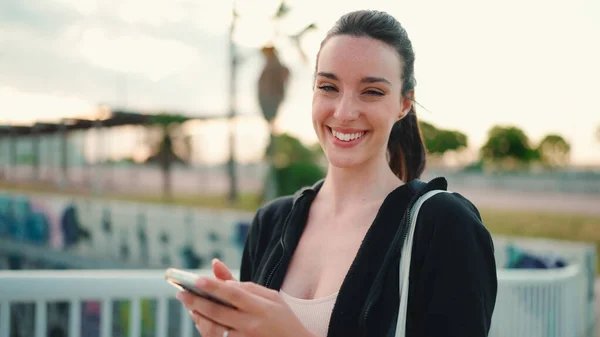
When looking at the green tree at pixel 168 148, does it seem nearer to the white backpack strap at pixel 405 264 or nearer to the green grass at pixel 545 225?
the green grass at pixel 545 225

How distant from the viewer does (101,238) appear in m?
12.5

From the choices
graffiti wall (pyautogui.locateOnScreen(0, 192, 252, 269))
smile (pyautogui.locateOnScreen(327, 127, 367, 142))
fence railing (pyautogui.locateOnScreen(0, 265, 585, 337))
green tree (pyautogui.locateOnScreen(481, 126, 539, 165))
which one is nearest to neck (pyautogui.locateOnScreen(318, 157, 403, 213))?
smile (pyautogui.locateOnScreen(327, 127, 367, 142))

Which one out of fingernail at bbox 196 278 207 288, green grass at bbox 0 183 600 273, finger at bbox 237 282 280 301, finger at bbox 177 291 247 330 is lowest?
green grass at bbox 0 183 600 273

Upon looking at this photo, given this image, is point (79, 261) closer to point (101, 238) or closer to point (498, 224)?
point (101, 238)

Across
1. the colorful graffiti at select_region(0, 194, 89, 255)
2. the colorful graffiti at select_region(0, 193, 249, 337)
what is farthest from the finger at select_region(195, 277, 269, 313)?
the colorful graffiti at select_region(0, 194, 89, 255)

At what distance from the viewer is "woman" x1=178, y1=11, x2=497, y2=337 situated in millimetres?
1099

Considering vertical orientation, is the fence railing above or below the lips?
below

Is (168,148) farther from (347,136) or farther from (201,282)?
(201,282)

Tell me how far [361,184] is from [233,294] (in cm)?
59

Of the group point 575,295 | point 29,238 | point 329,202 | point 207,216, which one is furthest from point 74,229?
point 329,202

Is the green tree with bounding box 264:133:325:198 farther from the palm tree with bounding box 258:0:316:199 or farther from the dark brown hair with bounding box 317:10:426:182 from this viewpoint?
the dark brown hair with bounding box 317:10:426:182

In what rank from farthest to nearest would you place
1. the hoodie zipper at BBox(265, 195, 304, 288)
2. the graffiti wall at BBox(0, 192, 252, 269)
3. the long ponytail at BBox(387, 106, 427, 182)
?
the graffiti wall at BBox(0, 192, 252, 269) < the long ponytail at BBox(387, 106, 427, 182) < the hoodie zipper at BBox(265, 195, 304, 288)

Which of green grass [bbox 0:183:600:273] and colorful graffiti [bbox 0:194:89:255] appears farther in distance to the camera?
green grass [bbox 0:183:600:273]

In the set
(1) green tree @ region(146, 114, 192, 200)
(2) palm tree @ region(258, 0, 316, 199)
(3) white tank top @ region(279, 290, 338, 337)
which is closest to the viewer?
(3) white tank top @ region(279, 290, 338, 337)
